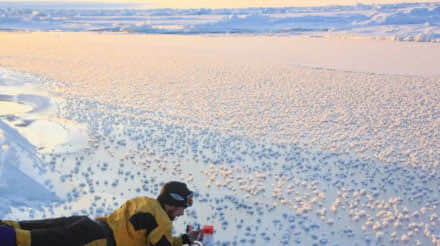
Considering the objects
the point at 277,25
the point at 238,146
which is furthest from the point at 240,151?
the point at 277,25

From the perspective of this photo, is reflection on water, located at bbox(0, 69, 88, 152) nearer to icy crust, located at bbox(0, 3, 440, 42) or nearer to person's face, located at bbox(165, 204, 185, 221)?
person's face, located at bbox(165, 204, 185, 221)

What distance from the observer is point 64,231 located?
2.79 m

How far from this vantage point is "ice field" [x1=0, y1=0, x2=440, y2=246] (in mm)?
4480

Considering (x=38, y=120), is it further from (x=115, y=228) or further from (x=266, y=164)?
(x=115, y=228)

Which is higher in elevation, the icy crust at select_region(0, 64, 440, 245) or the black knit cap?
the icy crust at select_region(0, 64, 440, 245)

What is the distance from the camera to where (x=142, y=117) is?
27.3 ft

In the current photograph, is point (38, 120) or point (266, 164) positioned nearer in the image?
point (266, 164)

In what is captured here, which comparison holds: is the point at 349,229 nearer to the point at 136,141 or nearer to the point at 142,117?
the point at 136,141

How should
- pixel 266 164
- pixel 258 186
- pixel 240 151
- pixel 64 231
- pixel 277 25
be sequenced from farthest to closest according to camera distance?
pixel 277 25 → pixel 240 151 → pixel 266 164 → pixel 258 186 → pixel 64 231

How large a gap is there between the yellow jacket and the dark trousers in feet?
0.41

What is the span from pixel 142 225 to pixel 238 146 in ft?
13.0

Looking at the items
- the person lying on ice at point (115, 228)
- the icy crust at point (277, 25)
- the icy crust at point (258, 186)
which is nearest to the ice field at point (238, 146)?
the icy crust at point (258, 186)

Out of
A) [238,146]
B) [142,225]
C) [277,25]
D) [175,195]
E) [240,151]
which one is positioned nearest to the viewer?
[142,225]

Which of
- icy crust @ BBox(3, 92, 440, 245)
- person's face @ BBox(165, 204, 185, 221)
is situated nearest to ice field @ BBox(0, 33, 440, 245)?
icy crust @ BBox(3, 92, 440, 245)
